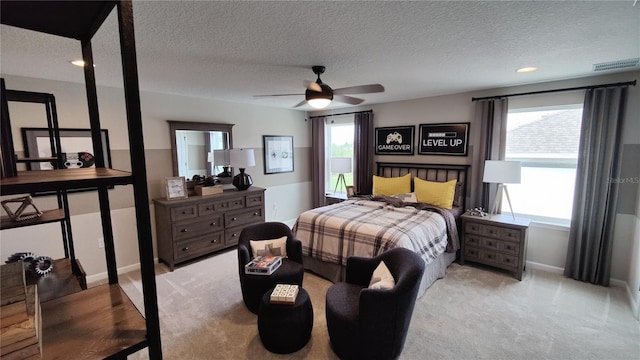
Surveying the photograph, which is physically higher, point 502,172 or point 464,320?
point 502,172

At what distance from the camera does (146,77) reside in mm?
3076

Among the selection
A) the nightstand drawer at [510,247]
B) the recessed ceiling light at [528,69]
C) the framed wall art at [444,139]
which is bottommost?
the nightstand drawer at [510,247]

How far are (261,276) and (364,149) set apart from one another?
3.26 m

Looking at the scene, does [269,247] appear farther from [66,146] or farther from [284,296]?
[66,146]

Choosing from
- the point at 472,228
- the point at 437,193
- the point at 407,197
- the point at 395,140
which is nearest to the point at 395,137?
the point at 395,140

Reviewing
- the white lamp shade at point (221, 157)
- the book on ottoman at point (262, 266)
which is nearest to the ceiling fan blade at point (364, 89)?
the book on ottoman at point (262, 266)

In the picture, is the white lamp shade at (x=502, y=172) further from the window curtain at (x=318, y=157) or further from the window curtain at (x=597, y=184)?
the window curtain at (x=318, y=157)

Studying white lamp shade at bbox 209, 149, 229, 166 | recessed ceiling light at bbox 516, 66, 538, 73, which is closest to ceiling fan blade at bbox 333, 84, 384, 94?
recessed ceiling light at bbox 516, 66, 538, 73

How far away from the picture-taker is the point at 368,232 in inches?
121

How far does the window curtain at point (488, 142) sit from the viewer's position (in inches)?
151

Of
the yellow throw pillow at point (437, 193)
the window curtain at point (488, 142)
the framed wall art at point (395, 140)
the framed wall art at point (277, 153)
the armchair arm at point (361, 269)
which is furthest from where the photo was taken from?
the framed wall art at point (277, 153)

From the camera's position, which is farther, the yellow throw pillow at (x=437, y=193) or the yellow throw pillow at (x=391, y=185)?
the yellow throw pillow at (x=391, y=185)

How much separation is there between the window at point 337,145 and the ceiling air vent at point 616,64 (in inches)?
138

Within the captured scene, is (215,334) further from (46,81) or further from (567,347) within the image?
(46,81)
